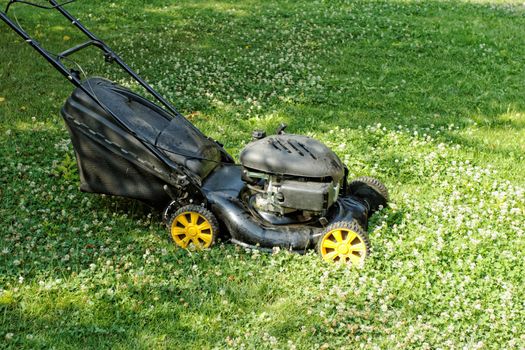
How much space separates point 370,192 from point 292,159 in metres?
1.08

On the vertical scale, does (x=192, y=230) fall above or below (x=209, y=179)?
below

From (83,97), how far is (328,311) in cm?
233

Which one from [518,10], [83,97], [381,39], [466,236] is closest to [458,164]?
[466,236]

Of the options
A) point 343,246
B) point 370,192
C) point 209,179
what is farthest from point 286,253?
point 370,192

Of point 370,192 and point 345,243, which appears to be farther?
point 370,192

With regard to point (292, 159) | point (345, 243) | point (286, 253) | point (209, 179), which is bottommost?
point (286, 253)

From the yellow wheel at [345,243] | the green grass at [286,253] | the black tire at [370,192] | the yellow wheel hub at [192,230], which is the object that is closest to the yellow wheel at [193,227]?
the yellow wheel hub at [192,230]

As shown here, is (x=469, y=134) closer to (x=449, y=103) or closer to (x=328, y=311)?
(x=449, y=103)

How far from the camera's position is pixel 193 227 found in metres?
4.84

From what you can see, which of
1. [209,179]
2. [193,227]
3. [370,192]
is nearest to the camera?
[193,227]

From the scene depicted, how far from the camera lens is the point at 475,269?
4.64 meters

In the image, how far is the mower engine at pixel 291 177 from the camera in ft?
15.0

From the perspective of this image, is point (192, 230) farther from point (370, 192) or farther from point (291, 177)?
point (370, 192)

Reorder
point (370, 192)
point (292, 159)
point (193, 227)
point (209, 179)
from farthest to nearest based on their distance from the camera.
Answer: point (370, 192) < point (209, 179) < point (193, 227) < point (292, 159)
